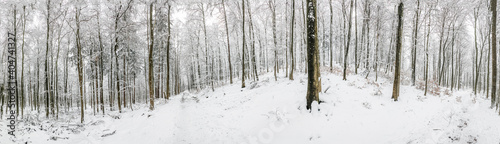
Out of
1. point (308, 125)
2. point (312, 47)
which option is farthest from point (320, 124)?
point (312, 47)

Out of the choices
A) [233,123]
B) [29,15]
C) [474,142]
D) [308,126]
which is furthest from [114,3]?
[474,142]

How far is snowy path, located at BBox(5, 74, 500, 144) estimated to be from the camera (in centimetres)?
617

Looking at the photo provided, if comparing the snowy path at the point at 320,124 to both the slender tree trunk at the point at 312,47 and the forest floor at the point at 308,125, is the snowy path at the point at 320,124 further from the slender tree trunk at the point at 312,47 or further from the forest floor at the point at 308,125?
the slender tree trunk at the point at 312,47

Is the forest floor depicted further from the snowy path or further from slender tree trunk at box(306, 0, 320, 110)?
slender tree trunk at box(306, 0, 320, 110)

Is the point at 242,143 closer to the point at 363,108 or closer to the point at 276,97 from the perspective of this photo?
the point at 276,97

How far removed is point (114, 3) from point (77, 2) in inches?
108

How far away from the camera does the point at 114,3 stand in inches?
571

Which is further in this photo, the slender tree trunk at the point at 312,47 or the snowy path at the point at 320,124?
the slender tree trunk at the point at 312,47

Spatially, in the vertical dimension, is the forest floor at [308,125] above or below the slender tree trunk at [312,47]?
below

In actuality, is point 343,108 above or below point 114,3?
below

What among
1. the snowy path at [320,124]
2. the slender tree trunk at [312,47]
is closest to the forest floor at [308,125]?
the snowy path at [320,124]

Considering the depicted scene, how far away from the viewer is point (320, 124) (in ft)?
23.3

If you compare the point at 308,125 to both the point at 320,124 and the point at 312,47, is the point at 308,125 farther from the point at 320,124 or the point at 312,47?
the point at 312,47

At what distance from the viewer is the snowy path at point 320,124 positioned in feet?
20.2
